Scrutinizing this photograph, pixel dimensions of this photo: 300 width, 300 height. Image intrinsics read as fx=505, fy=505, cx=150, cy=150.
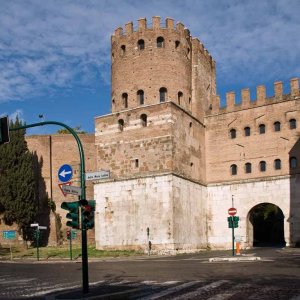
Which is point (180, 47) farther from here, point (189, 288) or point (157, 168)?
point (189, 288)

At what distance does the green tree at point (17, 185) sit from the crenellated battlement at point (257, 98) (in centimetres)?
1574

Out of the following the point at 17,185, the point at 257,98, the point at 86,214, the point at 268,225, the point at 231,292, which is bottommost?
the point at 268,225

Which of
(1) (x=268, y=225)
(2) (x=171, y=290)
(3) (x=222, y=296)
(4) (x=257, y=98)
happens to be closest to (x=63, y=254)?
(4) (x=257, y=98)

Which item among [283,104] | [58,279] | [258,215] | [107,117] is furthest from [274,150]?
[58,279]

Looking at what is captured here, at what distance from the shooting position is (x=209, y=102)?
132 feet

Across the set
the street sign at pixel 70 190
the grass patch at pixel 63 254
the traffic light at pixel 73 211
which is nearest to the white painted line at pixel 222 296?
the traffic light at pixel 73 211

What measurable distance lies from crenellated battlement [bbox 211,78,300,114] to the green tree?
15.7 m

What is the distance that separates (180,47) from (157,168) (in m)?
9.61

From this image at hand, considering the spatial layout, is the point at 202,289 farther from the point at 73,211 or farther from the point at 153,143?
the point at 153,143

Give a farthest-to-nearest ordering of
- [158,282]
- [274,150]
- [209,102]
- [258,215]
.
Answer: [258,215]
[209,102]
[274,150]
[158,282]

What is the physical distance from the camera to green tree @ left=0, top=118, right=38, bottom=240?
3972cm

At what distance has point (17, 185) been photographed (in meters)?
39.9

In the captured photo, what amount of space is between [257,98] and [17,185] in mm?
19717

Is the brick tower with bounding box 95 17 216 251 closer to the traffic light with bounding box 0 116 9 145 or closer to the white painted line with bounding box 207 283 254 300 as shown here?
the white painted line with bounding box 207 283 254 300
